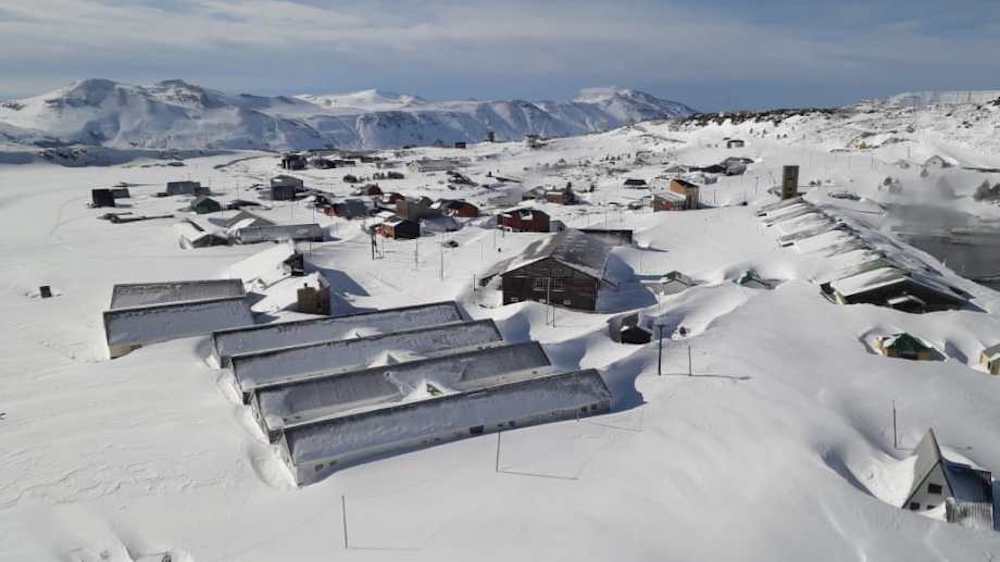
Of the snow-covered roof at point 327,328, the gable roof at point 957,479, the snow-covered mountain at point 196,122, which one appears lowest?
the gable roof at point 957,479

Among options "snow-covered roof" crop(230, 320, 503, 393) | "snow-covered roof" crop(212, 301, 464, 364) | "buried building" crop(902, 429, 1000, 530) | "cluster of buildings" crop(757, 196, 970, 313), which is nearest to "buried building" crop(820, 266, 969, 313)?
"cluster of buildings" crop(757, 196, 970, 313)

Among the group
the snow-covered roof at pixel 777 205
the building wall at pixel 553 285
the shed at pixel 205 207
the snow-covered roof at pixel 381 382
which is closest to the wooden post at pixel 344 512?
the snow-covered roof at pixel 381 382

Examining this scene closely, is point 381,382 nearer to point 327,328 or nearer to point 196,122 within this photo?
point 327,328

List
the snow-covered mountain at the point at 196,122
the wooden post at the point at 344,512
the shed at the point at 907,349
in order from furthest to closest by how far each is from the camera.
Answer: the snow-covered mountain at the point at 196,122
the shed at the point at 907,349
the wooden post at the point at 344,512

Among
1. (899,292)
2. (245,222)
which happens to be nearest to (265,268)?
(245,222)

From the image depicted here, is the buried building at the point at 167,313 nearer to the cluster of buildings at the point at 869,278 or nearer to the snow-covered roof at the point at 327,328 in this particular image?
the snow-covered roof at the point at 327,328

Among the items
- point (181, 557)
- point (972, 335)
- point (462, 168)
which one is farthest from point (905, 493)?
point (462, 168)
